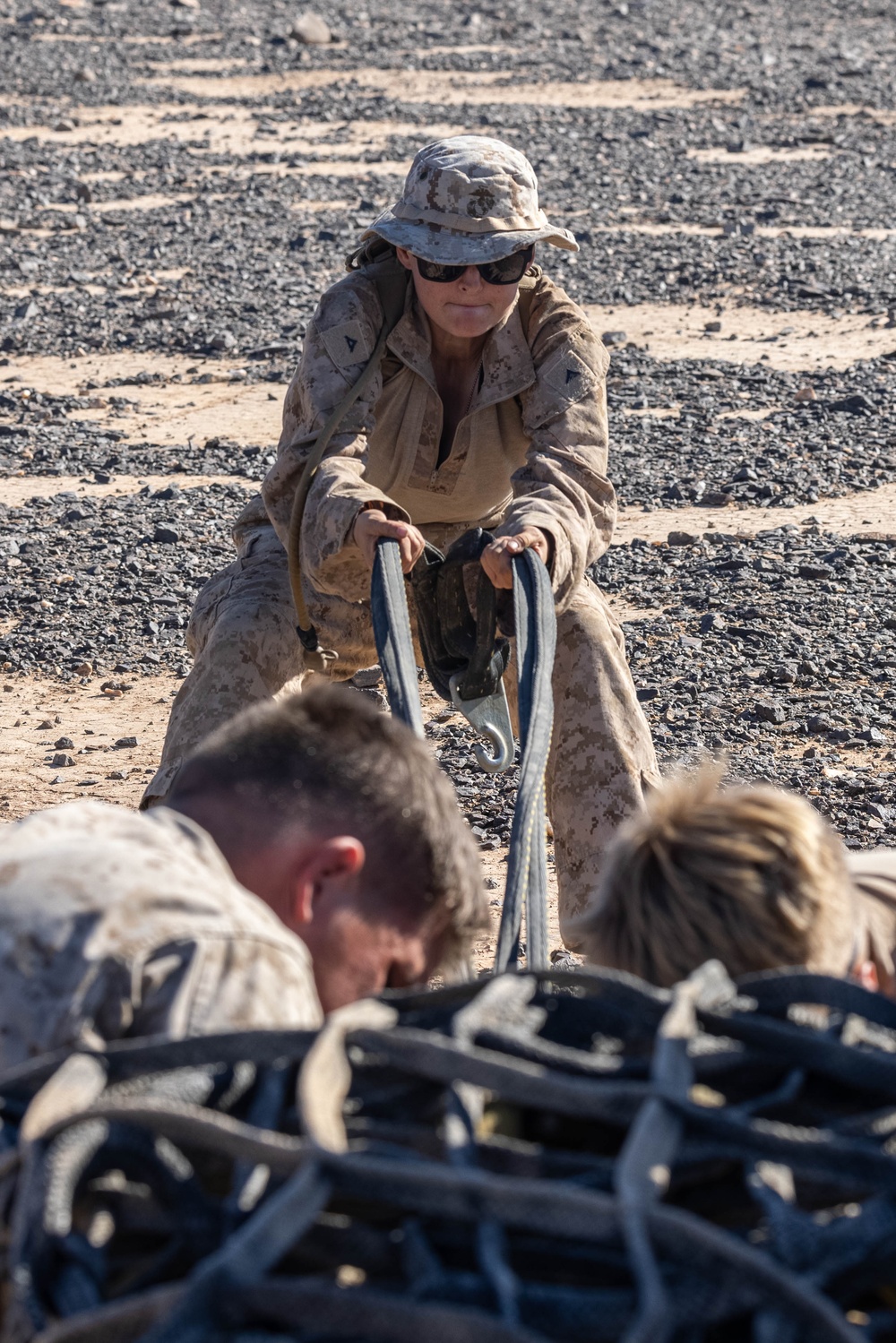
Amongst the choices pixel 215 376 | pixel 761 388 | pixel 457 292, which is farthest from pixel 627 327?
pixel 457 292

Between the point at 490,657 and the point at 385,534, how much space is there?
460 millimetres

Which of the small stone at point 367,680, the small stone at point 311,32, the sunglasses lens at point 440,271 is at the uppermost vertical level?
the sunglasses lens at point 440,271

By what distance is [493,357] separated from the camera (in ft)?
14.3

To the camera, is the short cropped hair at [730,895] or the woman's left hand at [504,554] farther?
the woman's left hand at [504,554]

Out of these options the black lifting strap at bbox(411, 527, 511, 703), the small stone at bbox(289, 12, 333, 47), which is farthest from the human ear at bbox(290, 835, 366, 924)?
the small stone at bbox(289, 12, 333, 47)

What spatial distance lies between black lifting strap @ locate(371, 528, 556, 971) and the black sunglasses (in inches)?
28.0

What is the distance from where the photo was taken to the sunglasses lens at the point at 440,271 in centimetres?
412

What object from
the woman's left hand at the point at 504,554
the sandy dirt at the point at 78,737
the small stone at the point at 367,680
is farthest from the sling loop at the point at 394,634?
the small stone at the point at 367,680

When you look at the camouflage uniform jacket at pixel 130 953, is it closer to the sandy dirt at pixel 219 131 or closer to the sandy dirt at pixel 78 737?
the sandy dirt at pixel 78 737

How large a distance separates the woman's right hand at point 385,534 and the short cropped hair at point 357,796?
1281 mm

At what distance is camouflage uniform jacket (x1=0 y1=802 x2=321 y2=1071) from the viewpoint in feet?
6.08

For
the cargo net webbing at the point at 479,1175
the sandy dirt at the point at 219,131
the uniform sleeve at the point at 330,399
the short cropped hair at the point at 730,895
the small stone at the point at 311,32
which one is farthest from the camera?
the small stone at the point at 311,32

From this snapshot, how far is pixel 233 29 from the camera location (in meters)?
22.4

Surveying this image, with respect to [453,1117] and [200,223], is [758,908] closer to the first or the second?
[453,1117]
